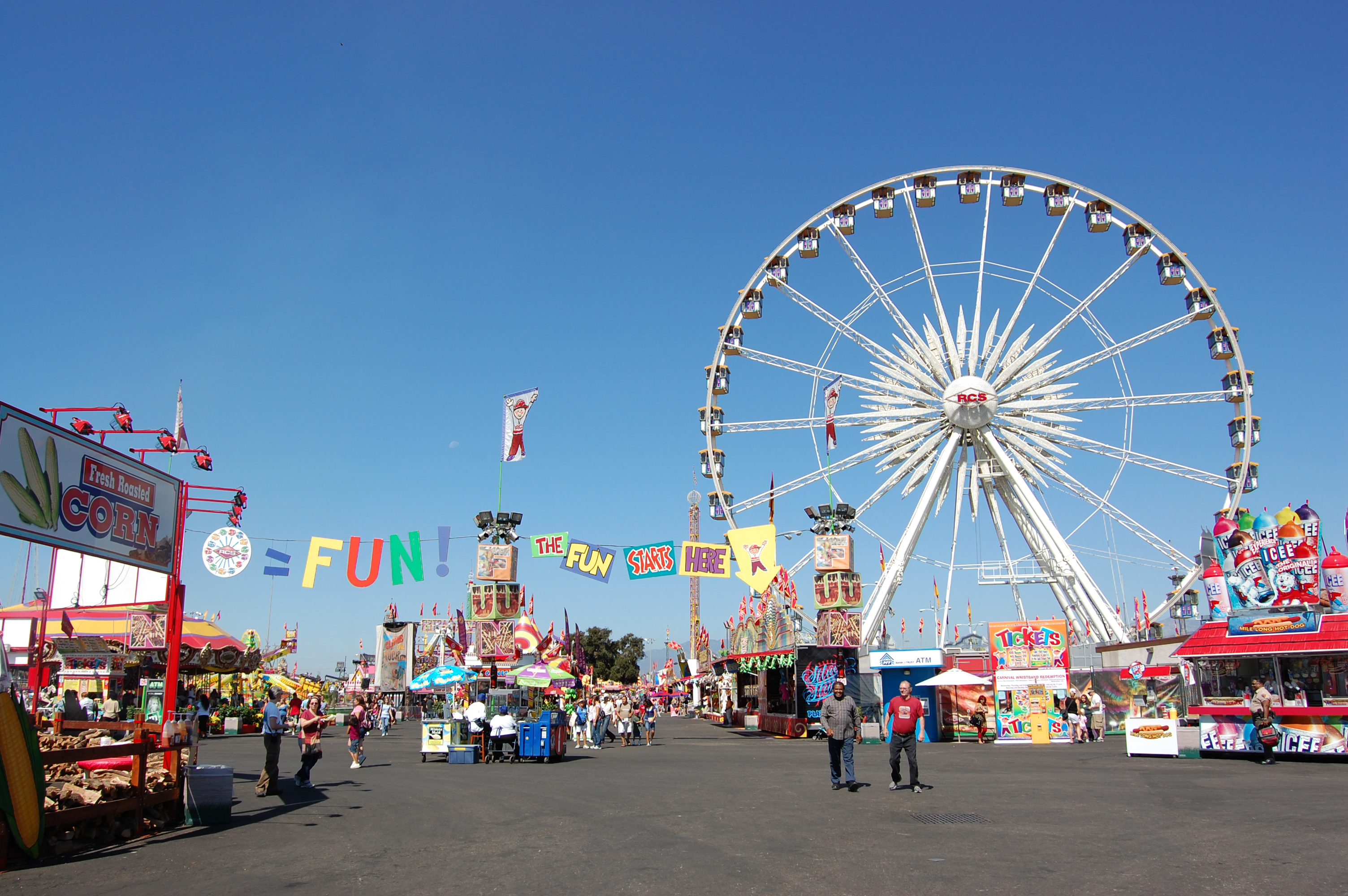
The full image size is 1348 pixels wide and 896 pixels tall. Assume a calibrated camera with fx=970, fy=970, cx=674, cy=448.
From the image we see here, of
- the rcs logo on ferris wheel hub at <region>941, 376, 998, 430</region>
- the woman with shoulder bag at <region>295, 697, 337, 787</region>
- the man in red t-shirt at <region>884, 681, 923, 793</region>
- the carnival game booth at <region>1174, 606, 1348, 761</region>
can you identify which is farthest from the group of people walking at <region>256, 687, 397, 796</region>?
the rcs logo on ferris wheel hub at <region>941, 376, 998, 430</region>

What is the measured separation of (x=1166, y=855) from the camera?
26.2 feet

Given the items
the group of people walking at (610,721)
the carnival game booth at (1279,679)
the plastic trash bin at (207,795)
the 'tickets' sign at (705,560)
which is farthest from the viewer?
the group of people walking at (610,721)

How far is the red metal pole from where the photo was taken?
35.2 ft

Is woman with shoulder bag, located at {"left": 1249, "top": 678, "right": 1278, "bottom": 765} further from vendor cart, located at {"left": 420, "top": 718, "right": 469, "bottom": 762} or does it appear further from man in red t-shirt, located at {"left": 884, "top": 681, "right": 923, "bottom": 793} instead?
vendor cart, located at {"left": 420, "top": 718, "right": 469, "bottom": 762}

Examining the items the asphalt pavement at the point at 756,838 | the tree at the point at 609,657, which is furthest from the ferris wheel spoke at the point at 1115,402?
the tree at the point at 609,657

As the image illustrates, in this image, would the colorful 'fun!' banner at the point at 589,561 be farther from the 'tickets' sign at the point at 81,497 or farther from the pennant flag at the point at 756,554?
the 'tickets' sign at the point at 81,497

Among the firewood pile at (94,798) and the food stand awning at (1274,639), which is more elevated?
the food stand awning at (1274,639)

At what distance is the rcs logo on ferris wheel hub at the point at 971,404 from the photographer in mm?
31594

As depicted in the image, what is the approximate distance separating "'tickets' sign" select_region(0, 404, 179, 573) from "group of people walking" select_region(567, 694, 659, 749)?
1733cm

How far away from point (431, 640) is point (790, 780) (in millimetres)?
55261

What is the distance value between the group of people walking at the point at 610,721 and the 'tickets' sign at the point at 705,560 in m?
4.78

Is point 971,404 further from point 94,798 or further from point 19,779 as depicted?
point 19,779

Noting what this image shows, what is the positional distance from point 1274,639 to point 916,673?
9.46m

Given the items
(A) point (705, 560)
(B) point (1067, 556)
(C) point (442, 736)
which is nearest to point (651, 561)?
(A) point (705, 560)
